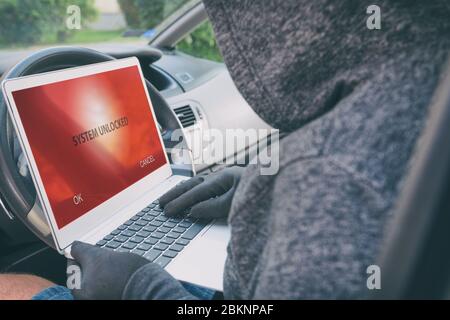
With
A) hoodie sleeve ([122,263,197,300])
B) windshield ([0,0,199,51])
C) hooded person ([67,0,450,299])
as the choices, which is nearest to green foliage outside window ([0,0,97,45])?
windshield ([0,0,199,51])

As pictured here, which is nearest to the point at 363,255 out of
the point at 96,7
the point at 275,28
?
the point at 275,28

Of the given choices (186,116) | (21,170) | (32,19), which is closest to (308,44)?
(21,170)

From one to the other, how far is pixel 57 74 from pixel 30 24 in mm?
2688

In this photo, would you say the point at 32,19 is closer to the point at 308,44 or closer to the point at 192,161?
the point at 192,161

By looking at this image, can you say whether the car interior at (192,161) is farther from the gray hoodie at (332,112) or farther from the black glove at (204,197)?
the black glove at (204,197)

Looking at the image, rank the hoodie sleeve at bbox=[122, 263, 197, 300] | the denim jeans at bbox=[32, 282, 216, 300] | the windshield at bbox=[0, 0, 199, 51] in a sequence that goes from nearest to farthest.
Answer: the hoodie sleeve at bbox=[122, 263, 197, 300], the denim jeans at bbox=[32, 282, 216, 300], the windshield at bbox=[0, 0, 199, 51]

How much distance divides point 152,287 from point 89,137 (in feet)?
1.59

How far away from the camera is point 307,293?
0.55m

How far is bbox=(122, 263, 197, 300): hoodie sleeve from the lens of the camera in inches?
30.5

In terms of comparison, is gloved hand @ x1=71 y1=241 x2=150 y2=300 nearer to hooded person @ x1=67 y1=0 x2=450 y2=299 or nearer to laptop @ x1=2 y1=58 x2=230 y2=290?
laptop @ x1=2 y1=58 x2=230 y2=290

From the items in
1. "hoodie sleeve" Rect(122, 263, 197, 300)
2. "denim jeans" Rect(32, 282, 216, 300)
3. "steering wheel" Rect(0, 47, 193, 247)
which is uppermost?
"steering wheel" Rect(0, 47, 193, 247)

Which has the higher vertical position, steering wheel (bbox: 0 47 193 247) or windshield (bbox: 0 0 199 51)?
windshield (bbox: 0 0 199 51)

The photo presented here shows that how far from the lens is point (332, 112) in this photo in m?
0.56

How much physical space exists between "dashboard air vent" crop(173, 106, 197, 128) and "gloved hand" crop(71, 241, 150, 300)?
1.17 meters
